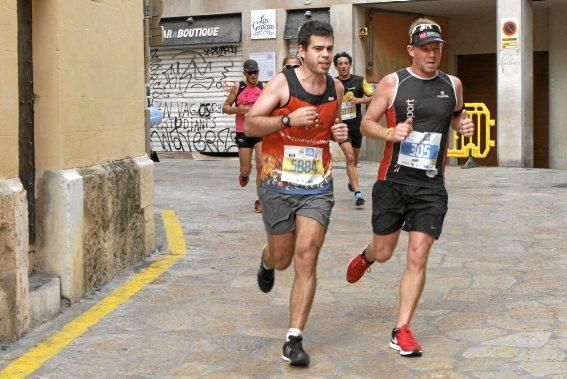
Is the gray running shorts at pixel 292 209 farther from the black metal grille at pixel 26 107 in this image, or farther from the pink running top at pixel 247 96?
the pink running top at pixel 247 96

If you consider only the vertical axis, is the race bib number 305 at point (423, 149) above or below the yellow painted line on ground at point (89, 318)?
above

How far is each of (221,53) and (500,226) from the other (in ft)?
43.5

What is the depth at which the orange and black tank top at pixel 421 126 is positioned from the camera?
19.6 feet

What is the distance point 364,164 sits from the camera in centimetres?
2056

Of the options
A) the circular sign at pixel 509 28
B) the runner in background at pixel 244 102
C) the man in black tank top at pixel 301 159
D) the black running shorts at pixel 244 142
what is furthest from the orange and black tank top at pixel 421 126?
the circular sign at pixel 509 28

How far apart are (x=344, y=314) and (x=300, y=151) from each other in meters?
1.39

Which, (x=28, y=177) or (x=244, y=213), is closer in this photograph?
(x=28, y=177)

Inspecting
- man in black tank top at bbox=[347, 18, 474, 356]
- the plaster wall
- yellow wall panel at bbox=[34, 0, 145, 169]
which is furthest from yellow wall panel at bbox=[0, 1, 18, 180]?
the plaster wall

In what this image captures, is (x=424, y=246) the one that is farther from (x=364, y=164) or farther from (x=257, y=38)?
(x=257, y=38)

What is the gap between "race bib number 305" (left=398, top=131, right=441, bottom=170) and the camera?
5.97 meters

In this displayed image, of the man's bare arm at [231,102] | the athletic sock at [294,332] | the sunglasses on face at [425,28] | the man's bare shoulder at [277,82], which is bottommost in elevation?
the athletic sock at [294,332]

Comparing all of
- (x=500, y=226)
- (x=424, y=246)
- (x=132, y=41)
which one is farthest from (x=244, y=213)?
(x=424, y=246)

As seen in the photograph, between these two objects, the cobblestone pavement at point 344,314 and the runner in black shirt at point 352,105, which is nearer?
the cobblestone pavement at point 344,314

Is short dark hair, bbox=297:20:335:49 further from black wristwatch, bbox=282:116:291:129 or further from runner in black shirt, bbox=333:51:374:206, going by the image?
runner in black shirt, bbox=333:51:374:206
